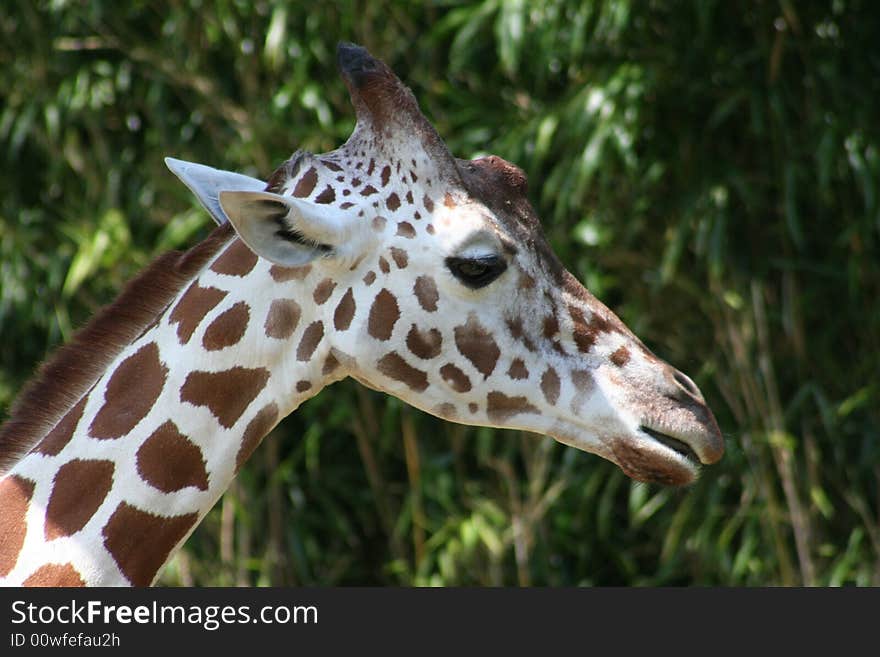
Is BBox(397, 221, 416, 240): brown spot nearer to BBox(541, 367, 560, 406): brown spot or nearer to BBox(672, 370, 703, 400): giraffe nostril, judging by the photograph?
BBox(541, 367, 560, 406): brown spot

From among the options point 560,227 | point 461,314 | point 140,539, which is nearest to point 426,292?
point 461,314

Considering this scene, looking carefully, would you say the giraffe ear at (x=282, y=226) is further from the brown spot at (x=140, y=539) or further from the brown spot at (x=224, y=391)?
the brown spot at (x=140, y=539)

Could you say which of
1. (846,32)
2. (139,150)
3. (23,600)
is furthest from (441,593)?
(139,150)

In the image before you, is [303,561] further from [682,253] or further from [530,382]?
[530,382]

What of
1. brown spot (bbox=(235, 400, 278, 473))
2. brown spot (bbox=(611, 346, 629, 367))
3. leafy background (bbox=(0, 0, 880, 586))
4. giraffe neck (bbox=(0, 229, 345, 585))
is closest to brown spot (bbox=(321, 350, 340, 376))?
giraffe neck (bbox=(0, 229, 345, 585))

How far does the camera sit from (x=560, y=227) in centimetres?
489

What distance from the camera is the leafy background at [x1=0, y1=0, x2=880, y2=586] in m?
4.53

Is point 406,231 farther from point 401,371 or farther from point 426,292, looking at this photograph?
point 401,371

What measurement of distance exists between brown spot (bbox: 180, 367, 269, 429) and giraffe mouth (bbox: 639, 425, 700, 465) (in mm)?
680

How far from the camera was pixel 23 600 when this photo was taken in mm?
2082

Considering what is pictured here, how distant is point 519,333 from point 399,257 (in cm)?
25

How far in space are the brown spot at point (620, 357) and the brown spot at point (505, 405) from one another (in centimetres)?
17

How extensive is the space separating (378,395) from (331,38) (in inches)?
55.0

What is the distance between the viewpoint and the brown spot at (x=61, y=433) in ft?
7.17
